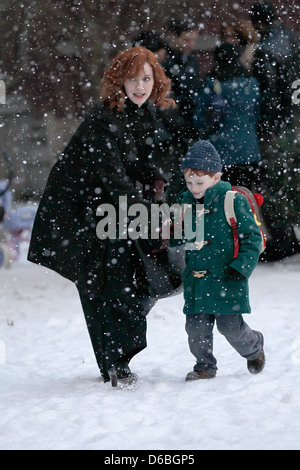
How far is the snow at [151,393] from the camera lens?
11.2 feet

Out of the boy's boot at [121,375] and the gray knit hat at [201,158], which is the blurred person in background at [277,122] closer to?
the gray knit hat at [201,158]

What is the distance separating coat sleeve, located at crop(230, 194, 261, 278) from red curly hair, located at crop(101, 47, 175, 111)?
2.65ft

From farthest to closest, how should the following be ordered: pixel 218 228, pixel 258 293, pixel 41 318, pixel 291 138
Answer: pixel 291 138
pixel 258 293
pixel 41 318
pixel 218 228

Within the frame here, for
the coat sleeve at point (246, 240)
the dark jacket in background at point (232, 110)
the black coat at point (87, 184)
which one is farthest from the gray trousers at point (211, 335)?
the dark jacket in background at point (232, 110)

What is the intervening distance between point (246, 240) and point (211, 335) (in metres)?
0.62

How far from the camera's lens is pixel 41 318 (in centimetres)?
687

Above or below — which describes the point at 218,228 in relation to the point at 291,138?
below

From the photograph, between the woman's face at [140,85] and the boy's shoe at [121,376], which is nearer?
the woman's face at [140,85]

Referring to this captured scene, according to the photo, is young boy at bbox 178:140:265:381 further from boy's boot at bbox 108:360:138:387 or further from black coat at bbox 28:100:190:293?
boy's boot at bbox 108:360:138:387

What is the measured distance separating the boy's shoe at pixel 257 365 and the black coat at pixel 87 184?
1.03m

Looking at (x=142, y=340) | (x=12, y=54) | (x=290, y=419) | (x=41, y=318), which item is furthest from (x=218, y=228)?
(x=12, y=54)

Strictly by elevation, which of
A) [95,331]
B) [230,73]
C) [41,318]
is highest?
[230,73]

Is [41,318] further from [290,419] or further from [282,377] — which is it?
[290,419]
